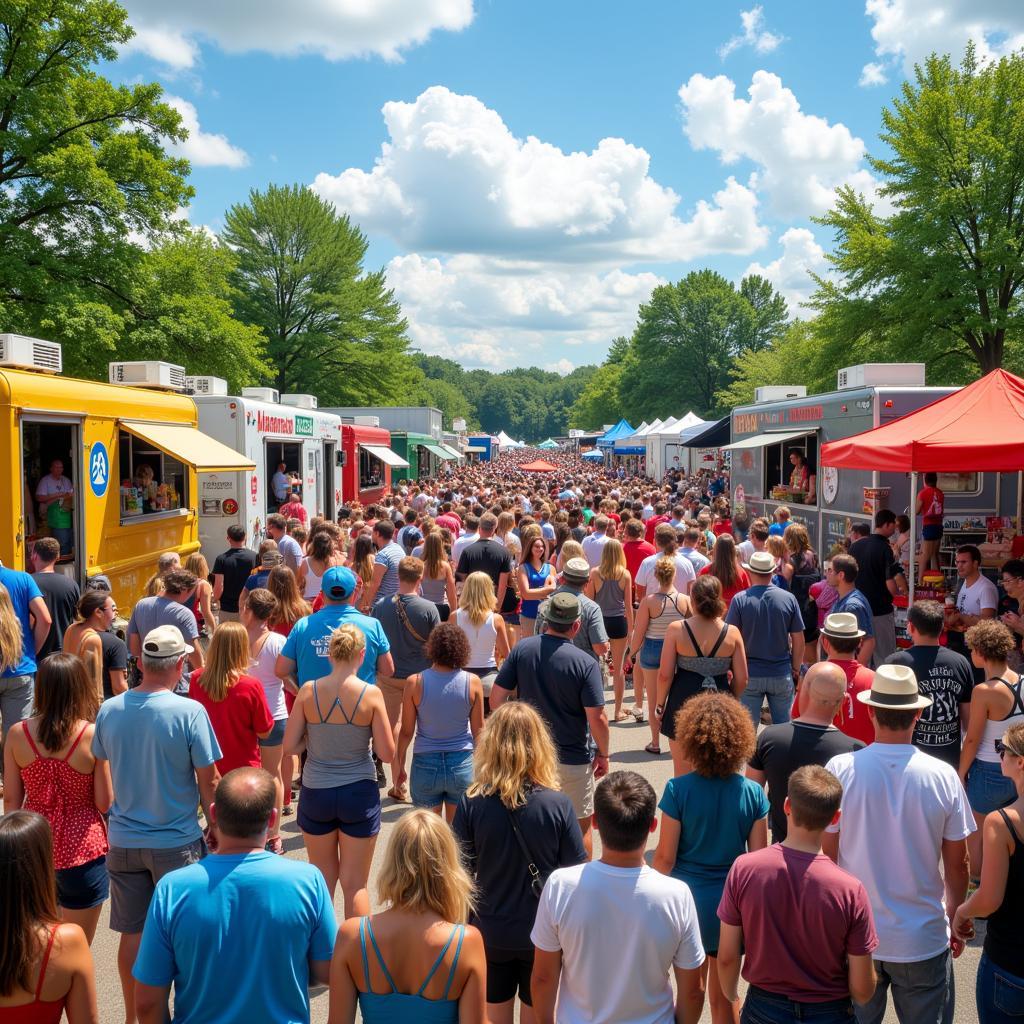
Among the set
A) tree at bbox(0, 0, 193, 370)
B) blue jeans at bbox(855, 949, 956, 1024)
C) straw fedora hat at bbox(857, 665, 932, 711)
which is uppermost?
tree at bbox(0, 0, 193, 370)

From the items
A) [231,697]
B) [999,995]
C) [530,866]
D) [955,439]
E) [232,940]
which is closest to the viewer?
[232,940]

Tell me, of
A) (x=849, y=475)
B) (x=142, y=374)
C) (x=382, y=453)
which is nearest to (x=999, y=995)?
(x=849, y=475)

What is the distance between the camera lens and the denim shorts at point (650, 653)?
8.00 meters

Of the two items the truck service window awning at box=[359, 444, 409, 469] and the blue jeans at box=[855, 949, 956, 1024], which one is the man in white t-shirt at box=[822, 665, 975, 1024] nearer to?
the blue jeans at box=[855, 949, 956, 1024]

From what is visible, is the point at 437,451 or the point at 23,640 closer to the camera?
the point at 23,640

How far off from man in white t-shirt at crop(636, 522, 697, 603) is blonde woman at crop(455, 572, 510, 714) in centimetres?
209

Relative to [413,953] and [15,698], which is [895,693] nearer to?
[413,953]

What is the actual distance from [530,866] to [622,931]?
0.69 metres

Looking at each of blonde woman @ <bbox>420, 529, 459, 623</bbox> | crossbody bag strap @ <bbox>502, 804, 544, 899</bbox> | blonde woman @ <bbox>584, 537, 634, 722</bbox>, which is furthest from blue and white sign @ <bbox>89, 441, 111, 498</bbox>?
crossbody bag strap @ <bbox>502, 804, 544, 899</bbox>

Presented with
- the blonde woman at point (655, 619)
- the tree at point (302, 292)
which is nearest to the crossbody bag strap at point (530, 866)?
the blonde woman at point (655, 619)

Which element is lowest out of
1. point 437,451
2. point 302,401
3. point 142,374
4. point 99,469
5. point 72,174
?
point 99,469

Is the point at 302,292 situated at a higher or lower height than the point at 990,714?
higher

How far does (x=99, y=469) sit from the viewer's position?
9.42 metres

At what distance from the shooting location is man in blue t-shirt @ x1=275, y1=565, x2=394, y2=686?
5508 millimetres
